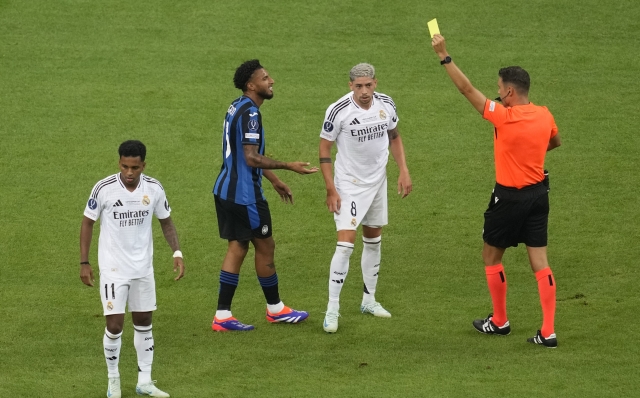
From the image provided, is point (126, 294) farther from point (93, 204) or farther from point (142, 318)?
point (93, 204)

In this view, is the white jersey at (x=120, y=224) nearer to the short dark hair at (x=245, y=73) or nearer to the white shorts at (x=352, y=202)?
the short dark hair at (x=245, y=73)

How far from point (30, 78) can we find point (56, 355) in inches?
283

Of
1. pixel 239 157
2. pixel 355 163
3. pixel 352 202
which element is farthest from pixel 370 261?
pixel 239 157

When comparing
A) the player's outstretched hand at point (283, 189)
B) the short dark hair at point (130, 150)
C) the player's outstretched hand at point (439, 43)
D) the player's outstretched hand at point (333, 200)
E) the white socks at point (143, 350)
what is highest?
the player's outstretched hand at point (439, 43)

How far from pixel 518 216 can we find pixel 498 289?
70cm

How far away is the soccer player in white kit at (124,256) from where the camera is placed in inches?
283

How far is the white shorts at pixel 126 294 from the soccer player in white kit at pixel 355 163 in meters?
1.95

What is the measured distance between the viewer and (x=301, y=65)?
14.9 metres

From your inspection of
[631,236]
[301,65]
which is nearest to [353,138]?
[631,236]

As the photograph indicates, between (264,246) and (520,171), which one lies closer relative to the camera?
(520,171)

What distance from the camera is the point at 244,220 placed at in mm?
8719

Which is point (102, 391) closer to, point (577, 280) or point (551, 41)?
point (577, 280)

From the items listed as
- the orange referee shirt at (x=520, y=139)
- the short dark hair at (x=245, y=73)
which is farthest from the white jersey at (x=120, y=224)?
the orange referee shirt at (x=520, y=139)

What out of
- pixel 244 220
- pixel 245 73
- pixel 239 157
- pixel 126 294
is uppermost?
pixel 245 73
